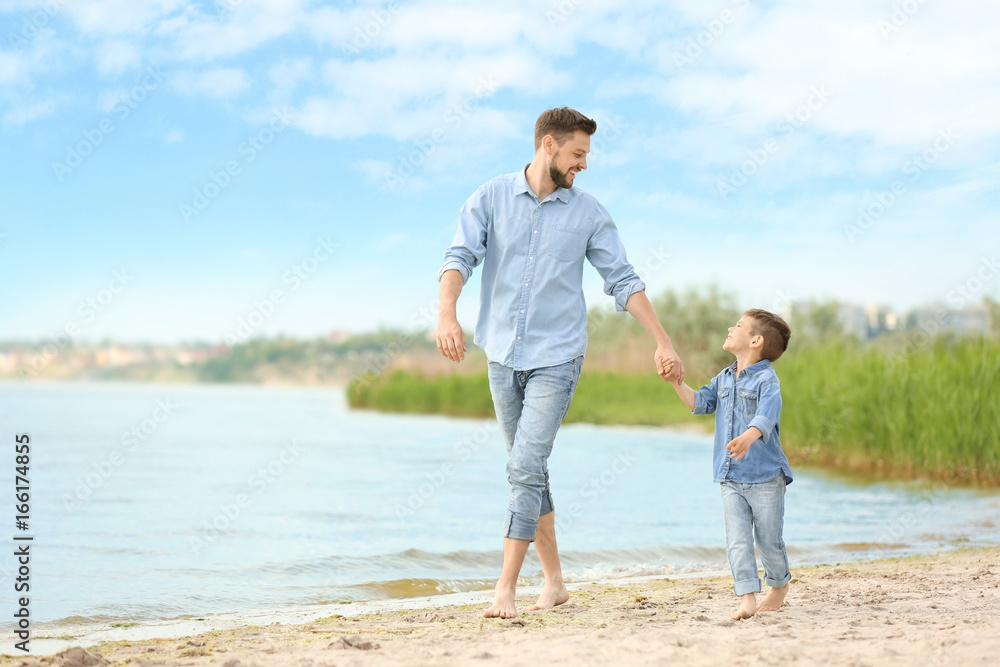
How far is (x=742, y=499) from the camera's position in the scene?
3379mm

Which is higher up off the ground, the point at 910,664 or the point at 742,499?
the point at 742,499

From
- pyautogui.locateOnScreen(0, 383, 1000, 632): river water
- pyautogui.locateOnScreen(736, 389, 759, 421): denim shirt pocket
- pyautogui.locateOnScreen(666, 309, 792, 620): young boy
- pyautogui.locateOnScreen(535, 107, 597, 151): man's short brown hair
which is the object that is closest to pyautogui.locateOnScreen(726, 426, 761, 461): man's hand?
pyautogui.locateOnScreen(666, 309, 792, 620): young boy

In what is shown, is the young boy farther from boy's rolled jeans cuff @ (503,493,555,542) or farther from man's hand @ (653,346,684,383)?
boy's rolled jeans cuff @ (503,493,555,542)

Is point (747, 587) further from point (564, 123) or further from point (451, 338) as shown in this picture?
point (564, 123)

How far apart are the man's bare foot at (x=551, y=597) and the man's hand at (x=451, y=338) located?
3.39 feet

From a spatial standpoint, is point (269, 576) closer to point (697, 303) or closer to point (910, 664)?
point (910, 664)

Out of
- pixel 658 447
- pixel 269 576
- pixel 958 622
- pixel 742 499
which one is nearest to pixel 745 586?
pixel 742 499

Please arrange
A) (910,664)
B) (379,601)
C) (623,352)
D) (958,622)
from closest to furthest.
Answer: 1. (910,664)
2. (958,622)
3. (379,601)
4. (623,352)

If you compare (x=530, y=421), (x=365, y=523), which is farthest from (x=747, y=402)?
(x=365, y=523)

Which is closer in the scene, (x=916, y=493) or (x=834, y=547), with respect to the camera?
(x=834, y=547)

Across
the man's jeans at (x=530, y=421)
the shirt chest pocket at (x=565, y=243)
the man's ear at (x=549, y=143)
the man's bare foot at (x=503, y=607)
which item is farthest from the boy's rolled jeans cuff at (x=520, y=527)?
the man's ear at (x=549, y=143)

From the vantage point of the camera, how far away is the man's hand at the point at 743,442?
324 centimetres

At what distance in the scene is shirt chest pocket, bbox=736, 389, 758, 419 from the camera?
338 cm

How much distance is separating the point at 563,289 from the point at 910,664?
1688 millimetres
